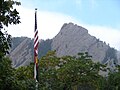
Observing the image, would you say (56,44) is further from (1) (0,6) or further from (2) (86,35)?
(1) (0,6)

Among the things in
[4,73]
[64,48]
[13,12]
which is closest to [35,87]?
[4,73]

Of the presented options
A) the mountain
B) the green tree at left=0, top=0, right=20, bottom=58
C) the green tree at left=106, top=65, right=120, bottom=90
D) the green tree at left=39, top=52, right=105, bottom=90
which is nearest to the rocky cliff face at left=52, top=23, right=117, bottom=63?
the mountain

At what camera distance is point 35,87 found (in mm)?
12406

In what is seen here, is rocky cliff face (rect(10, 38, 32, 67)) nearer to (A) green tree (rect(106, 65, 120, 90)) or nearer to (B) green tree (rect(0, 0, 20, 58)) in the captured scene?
(A) green tree (rect(106, 65, 120, 90))

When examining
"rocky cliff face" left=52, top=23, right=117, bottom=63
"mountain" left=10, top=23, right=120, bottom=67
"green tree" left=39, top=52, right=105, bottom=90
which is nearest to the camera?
"green tree" left=39, top=52, right=105, bottom=90

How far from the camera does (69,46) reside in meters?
182

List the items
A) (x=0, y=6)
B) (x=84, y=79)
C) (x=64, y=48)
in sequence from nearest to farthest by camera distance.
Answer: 1. (x=0, y=6)
2. (x=84, y=79)
3. (x=64, y=48)

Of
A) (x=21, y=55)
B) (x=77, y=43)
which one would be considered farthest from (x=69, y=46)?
(x=21, y=55)

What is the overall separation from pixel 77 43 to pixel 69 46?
4.90 meters

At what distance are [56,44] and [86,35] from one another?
16.9m

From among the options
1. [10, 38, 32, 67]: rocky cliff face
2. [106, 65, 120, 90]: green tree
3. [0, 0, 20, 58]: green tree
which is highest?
[10, 38, 32, 67]: rocky cliff face

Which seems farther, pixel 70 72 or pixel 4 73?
pixel 70 72

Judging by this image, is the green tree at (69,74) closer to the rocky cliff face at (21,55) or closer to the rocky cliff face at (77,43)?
the rocky cliff face at (21,55)

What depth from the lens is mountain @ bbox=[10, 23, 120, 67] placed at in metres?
171
